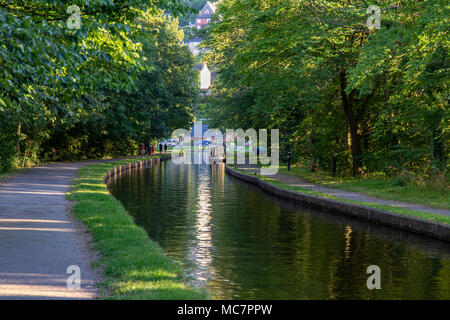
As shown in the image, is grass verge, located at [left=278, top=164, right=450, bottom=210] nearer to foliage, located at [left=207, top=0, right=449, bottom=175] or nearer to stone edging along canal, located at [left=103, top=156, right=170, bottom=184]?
foliage, located at [left=207, top=0, right=449, bottom=175]

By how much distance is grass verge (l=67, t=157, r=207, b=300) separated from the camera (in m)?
8.05

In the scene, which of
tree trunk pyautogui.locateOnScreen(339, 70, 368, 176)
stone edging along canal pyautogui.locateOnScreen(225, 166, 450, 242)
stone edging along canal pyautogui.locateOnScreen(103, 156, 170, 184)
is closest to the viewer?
stone edging along canal pyautogui.locateOnScreen(225, 166, 450, 242)

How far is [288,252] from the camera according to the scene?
12.9 meters

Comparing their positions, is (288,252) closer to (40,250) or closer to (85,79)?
(40,250)

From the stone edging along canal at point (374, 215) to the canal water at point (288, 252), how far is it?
0.29 metres

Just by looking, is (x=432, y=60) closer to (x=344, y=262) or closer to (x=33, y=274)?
(x=344, y=262)

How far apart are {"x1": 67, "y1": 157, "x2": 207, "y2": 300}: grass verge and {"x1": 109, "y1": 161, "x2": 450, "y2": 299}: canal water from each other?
24.2 inches

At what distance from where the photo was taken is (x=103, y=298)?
7.77 metres

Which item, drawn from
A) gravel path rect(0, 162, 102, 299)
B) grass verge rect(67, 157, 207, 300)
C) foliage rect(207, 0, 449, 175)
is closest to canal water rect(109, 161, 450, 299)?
grass verge rect(67, 157, 207, 300)

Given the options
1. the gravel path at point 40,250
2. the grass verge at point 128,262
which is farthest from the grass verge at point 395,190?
the gravel path at point 40,250

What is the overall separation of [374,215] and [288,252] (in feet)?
18.4

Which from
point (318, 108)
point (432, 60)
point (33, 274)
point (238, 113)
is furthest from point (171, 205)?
point (238, 113)

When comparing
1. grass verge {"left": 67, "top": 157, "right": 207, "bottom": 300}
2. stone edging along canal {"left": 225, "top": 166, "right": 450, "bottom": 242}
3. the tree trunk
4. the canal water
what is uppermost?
the tree trunk
